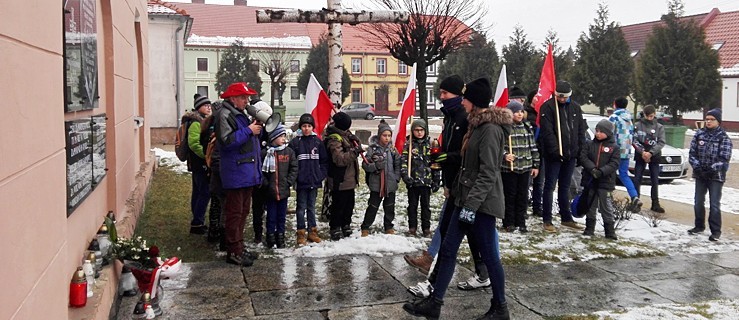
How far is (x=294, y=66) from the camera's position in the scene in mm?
56531

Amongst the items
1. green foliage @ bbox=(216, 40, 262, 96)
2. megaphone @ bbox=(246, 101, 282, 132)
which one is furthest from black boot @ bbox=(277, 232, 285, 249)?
green foliage @ bbox=(216, 40, 262, 96)

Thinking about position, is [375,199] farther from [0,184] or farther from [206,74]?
[206,74]

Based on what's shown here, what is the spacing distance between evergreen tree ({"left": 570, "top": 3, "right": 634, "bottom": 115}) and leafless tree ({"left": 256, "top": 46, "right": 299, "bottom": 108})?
21.9 m

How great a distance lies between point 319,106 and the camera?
8617 mm

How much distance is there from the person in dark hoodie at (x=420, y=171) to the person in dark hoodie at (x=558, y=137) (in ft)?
5.57

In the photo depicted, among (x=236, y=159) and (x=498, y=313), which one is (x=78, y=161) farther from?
(x=498, y=313)

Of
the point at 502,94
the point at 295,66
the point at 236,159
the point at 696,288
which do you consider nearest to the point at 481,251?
the point at 696,288

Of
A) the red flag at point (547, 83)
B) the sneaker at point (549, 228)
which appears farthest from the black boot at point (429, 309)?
the red flag at point (547, 83)

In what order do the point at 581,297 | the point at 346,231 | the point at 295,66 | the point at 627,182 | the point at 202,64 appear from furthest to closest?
the point at 295,66
the point at 202,64
the point at 627,182
the point at 346,231
the point at 581,297

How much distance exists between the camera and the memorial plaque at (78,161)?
432 centimetres

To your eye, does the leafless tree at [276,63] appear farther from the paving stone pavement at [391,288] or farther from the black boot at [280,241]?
the paving stone pavement at [391,288]

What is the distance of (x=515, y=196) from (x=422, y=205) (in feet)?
4.16

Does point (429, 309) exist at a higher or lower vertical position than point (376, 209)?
lower

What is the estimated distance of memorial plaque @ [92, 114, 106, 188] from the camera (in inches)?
212
